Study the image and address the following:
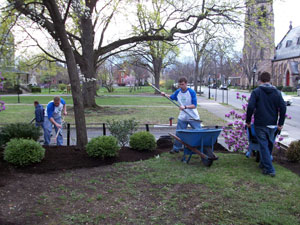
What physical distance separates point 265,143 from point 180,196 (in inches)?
79.2

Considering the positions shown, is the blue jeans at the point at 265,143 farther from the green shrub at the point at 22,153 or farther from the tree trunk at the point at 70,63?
the green shrub at the point at 22,153

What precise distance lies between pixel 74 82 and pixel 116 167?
7.21 feet

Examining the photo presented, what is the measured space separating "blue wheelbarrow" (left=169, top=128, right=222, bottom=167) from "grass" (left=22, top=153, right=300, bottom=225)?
9.1 inches

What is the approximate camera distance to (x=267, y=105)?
17.4ft

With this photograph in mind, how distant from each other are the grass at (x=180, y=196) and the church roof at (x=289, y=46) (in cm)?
6950

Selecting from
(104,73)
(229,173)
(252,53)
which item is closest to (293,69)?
(252,53)

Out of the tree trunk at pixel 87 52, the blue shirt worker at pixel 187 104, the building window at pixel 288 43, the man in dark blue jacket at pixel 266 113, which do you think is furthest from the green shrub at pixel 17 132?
the building window at pixel 288 43

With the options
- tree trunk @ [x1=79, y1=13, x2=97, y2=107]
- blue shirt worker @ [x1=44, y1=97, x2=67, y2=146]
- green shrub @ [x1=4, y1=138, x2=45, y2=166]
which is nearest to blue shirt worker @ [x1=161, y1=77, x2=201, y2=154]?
green shrub @ [x1=4, y1=138, x2=45, y2=166]

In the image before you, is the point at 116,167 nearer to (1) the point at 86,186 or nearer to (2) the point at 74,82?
(1) the point at 86,186

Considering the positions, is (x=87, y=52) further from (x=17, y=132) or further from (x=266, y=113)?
(x=266, y=113)

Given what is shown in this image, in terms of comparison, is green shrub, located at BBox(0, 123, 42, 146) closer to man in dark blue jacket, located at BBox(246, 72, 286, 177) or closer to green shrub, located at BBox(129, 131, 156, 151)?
green shrub, located at BBox(129, 131, 156, 151)

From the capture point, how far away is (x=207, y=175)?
5.28 meters

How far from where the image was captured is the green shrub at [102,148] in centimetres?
611

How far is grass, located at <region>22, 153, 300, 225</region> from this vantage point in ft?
12.1
